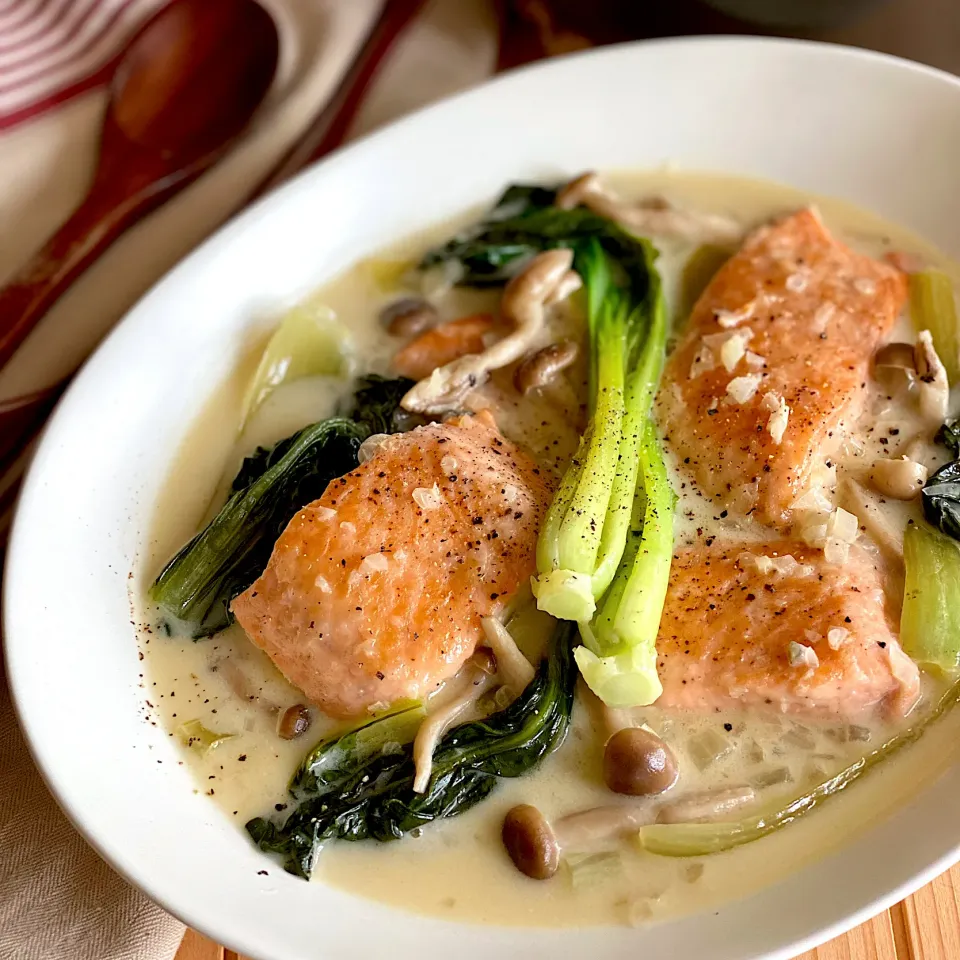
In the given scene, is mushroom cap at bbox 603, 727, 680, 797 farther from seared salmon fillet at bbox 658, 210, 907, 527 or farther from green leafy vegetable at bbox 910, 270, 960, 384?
green leafy vegetable at bbox 910, 270, 960, 384

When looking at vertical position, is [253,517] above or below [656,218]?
below

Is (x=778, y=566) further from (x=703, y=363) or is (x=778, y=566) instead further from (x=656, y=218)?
(x=656, y=218)

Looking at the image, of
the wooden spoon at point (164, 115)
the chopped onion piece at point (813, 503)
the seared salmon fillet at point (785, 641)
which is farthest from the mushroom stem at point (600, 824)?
the wooden spoon at point (164, 115)

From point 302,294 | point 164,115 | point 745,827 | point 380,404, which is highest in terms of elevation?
point 164,115

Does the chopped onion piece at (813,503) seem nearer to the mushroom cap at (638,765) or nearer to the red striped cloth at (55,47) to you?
the mushroom cap at (638,765)

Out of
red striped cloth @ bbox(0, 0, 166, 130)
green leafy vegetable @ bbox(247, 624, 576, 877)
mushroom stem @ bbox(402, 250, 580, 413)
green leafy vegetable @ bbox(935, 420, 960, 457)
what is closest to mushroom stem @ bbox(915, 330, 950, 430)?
green leafy vegetable @ bbox(935, 420, 960, 457)

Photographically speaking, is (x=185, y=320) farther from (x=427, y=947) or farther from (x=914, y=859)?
(x=914, y=859)

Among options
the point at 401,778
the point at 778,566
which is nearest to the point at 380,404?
the point at 401,778
